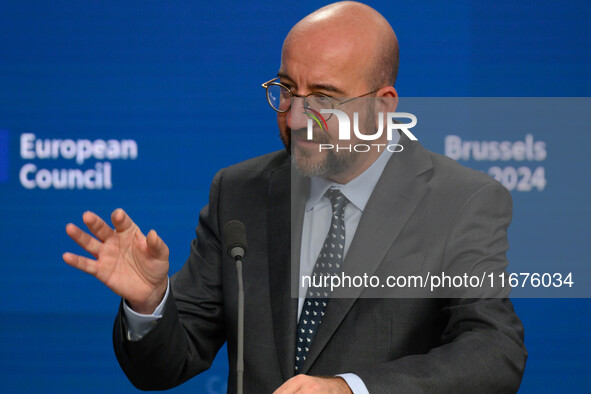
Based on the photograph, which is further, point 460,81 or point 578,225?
point 460,81

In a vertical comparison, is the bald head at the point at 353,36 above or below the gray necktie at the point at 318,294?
above

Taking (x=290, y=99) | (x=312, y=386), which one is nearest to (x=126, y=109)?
(x=290, y=99)

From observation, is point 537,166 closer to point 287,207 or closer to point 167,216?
point 287,207

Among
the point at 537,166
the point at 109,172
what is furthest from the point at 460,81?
the point at 109,172

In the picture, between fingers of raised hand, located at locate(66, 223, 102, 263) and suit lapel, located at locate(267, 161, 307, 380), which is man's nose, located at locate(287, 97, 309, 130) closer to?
suit lapel, located at locate(267, 161, 307, 380)

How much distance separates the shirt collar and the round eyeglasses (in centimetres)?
17

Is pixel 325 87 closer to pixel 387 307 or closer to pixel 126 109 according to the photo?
pixel 387 307

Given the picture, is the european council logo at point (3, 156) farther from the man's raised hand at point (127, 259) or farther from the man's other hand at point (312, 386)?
the man's other hand at point (312, 386)

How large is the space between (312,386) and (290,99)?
2.44ft

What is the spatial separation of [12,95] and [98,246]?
1572 millimetres

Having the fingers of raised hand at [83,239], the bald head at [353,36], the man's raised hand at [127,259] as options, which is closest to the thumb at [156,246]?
the man's raised hand at [127,259]

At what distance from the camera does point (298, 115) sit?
181 cm

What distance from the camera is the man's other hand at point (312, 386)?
1.34 m

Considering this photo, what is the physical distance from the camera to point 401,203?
5.90 ft
